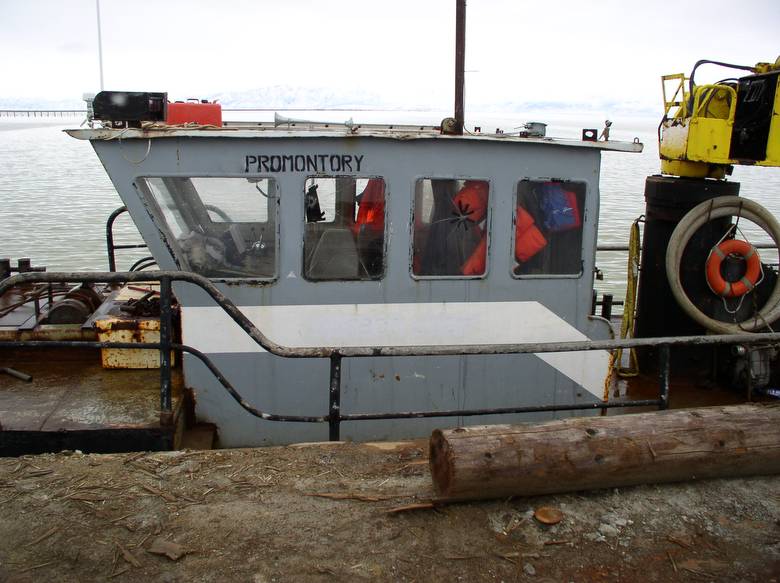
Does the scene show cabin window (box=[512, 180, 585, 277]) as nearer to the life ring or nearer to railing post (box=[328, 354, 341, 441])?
the life ring

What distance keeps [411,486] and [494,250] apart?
2282 millimetres

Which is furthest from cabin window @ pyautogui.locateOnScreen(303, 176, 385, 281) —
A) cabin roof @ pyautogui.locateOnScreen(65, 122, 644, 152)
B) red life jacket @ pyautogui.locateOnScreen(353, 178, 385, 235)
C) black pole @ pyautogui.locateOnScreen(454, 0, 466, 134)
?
black pole @ pyautogui.locateOnScreen(454, 0, 466, 134)

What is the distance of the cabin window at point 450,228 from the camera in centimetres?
552

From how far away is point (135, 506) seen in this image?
368 centimetres

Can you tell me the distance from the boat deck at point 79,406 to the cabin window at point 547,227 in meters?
2.81

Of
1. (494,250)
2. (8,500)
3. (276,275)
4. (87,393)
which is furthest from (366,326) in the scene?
(8,500)

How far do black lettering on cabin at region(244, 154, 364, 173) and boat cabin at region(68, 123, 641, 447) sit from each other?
0.01 m

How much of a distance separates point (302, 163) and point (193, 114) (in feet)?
3.56

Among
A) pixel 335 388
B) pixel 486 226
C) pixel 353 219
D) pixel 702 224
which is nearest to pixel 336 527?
pixel 335 388

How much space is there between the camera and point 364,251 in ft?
18.1

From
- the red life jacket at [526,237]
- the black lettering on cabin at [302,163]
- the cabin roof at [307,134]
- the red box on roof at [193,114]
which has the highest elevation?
the red box on roof at [193,114]

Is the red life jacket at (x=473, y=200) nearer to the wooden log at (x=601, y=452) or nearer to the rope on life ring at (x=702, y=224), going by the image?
the rope on life ring at (x=702, y=224)

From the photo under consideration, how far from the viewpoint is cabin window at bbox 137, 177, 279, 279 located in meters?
5.22

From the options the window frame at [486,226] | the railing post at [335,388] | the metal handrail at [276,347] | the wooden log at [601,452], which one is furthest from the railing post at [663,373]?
the railing post at [335,388]
